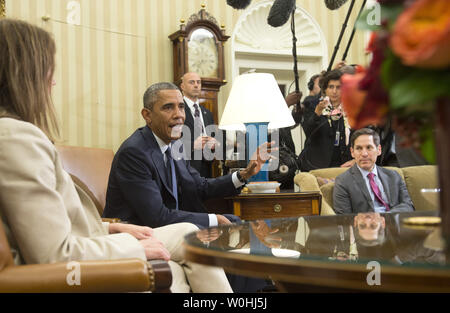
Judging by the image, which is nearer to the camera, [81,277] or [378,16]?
[378,16]

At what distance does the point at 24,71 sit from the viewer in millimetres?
1313

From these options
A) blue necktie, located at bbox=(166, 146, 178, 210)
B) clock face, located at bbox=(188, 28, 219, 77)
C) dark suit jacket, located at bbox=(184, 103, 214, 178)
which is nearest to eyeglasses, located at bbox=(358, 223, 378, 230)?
blue necktie, located at bbox=(166, 146, 178, 210)

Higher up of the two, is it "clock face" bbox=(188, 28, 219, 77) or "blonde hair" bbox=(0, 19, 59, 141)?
"clock face" bbox=(188, 28, 219, 77)

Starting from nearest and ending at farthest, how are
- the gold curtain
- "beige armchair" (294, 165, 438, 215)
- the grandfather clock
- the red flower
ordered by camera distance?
the red flower < "beige armchair" (294, 165, 438, 215) < the gold curtain < the grandfather clock

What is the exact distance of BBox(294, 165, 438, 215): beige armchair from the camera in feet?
11.6

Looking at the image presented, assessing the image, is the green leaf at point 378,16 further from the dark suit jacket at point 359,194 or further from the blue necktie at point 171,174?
the dark suit jacket at point 359,194

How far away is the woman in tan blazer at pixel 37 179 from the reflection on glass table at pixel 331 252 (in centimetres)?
28

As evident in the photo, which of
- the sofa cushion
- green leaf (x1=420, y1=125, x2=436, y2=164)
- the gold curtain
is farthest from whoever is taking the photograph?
the gold curtain

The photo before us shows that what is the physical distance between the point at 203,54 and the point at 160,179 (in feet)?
11.5

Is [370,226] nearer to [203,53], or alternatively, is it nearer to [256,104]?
[256,104]

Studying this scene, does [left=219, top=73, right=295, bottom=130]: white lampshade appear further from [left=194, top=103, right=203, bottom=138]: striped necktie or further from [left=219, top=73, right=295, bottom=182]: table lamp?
[left=194, top=103, right=203, bottom=138]: striped necktie

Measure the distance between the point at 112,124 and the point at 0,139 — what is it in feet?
15.1

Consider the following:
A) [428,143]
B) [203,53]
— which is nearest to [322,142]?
[203,53]

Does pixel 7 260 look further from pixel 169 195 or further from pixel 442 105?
pixel 169 195
